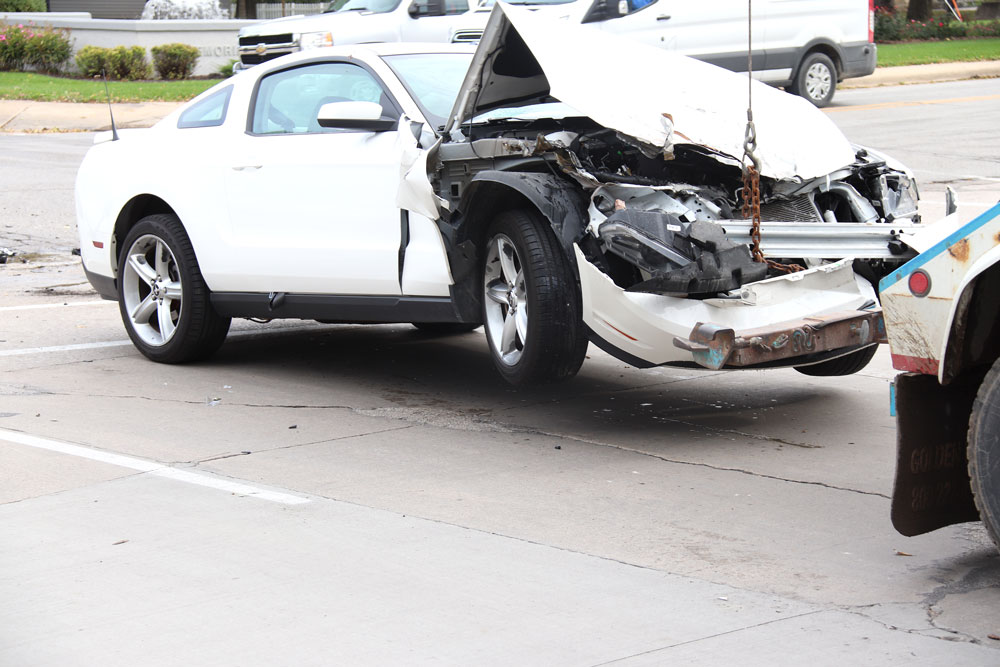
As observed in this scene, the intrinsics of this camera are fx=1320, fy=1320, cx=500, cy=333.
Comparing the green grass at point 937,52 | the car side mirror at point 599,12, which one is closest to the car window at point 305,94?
the car side mirror at point 599,12

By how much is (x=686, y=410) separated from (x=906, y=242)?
1554 millimetres

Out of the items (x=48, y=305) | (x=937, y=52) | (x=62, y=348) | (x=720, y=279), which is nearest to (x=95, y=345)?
(x=62, y=348)

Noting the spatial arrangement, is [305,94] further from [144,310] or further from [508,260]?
[508,260]

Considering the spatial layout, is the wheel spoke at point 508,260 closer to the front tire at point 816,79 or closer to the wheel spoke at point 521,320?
the wheel spoke at point 521,320

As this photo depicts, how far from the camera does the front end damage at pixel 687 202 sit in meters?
5.90

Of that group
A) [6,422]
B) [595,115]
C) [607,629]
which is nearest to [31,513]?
[6,422]

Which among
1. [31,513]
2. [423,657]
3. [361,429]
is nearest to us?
[423,657]

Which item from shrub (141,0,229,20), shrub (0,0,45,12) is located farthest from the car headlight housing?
shrub (0,0,45,12)

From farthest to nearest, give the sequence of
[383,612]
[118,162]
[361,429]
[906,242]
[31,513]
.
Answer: [118,162] < [361,429] < [906,242] < [31,513] < [383,612]

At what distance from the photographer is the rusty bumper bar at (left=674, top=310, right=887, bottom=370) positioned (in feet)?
18.9

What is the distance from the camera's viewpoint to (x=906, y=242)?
6.09 m

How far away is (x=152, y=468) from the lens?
6.11m

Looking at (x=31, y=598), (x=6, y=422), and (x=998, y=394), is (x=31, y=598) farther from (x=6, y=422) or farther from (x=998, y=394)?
(x=998, y=394)

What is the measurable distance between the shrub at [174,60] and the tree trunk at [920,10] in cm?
2316
